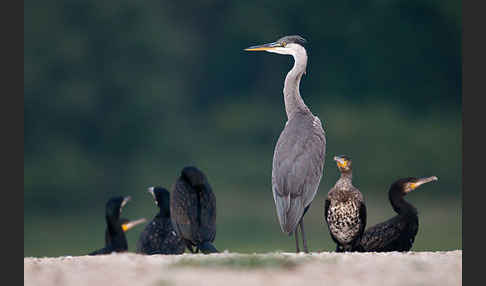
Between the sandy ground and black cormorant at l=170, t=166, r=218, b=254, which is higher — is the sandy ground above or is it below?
below

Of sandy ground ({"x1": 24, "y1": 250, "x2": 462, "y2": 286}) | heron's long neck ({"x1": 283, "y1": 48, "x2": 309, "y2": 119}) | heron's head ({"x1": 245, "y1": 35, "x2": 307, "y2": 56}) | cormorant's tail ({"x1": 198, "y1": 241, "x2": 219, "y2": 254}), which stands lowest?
cormorant's tail ({"x1": 198, "y1": 241, "x2": 219, "y2": 254})

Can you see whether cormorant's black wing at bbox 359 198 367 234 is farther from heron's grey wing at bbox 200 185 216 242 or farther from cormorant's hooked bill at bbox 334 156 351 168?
heron's grey wing at bbox 200 185 216 242

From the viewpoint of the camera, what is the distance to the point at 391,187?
8961 millimetres

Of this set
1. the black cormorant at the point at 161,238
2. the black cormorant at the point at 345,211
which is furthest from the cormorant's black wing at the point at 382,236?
the black cormorant at the point at 161,238

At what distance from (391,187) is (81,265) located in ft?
12.3

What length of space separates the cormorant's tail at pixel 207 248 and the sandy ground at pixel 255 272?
4.05 feet

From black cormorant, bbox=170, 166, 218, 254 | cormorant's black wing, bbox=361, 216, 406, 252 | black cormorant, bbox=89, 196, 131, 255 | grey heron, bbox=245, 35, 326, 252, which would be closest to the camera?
grey heron, bbox=245, 35, 326, 252

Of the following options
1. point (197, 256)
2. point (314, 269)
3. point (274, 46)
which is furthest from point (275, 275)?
point (274, 46)

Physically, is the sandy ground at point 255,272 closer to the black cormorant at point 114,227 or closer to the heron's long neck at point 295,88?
the black cormorant at point 114,227

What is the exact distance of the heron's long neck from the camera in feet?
29.1

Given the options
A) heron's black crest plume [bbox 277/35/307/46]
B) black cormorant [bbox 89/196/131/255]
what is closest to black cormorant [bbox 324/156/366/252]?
heron's black crest plume [bbox 277/35/307/46]

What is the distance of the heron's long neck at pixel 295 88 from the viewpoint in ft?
29.1

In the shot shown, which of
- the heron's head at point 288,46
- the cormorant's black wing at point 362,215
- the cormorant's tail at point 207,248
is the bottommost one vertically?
the cormorant's tail at point 207,248

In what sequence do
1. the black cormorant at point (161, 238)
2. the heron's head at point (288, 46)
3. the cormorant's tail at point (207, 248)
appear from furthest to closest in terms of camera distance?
the heron's head at point (288, 46)
the black cormorant at point (161, 238)
the cormorant's tail at point (207, 248)
